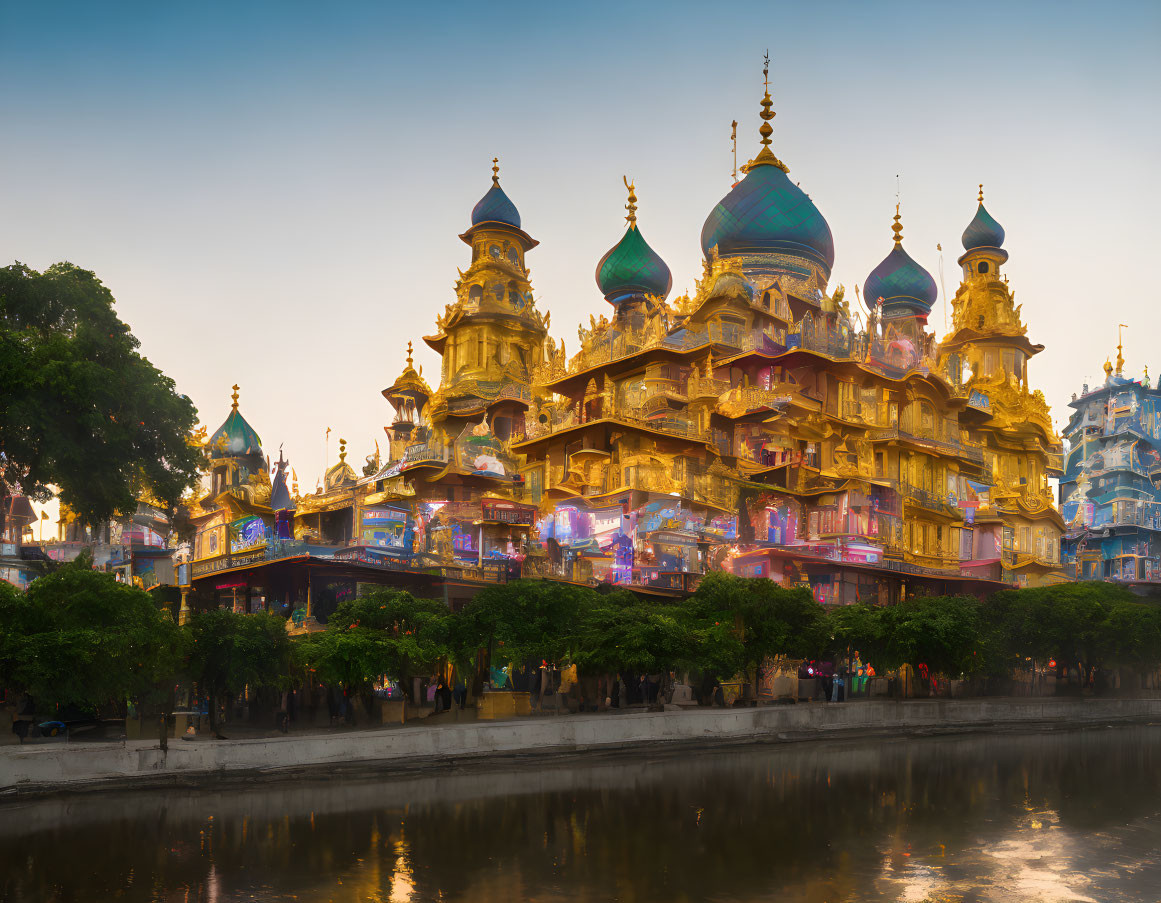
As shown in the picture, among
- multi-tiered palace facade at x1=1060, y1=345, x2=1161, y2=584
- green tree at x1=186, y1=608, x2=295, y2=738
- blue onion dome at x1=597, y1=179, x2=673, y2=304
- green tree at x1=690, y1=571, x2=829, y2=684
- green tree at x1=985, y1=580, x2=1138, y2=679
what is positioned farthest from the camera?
multi-tiered palace facade at x1=1060, y1=345, x2=1161, y2=584

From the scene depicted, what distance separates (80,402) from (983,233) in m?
60.1

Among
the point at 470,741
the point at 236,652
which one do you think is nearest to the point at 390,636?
the point at 236,652

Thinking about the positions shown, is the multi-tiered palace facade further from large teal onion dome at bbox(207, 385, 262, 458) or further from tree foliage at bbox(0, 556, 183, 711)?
tree foliage at bbox(0, 556, 183, 711)

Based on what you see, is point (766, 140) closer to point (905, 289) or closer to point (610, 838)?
point (905, 289)

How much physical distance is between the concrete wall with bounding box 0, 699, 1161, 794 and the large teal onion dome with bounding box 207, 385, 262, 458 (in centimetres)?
4194

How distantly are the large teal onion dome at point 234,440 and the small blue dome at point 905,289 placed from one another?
38270 mm

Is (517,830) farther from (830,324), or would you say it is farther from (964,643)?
(830,324)

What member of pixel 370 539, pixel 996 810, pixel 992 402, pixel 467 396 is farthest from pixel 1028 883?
pixel 992 402

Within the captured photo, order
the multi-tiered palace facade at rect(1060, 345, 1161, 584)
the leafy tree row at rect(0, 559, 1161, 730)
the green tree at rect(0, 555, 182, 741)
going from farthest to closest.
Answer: the multi-tiered palace facade at rect(1060, 345, 1161, 584) → the leafy tree row at rect(0, 559, 1161, 730) → the green tree at rect(0, 555, 182, 741)

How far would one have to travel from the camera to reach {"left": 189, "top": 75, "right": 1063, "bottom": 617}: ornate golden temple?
50.1 meters

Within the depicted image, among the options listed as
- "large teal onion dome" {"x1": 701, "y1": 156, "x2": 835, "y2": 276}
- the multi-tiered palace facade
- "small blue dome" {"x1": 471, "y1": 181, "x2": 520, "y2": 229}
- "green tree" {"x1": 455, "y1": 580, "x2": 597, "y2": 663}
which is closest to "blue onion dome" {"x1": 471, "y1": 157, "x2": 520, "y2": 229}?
"small blue dome" {"x1": 471, "y1": 181, "x2": 520, "y2": 229}

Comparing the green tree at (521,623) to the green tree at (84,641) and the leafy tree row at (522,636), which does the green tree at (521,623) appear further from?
the green tree at (84,641)

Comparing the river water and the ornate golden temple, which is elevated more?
the ornate golden temple

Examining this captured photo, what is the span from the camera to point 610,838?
23.0 m
